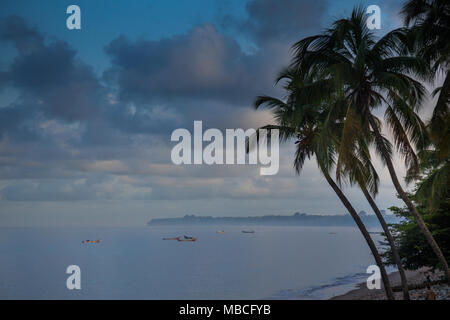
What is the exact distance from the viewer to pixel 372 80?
10.4 meters

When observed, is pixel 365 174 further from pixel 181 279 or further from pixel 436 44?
pixel 181 279

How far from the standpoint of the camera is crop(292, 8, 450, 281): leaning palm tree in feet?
32.8

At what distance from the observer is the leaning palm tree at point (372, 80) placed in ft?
32.8

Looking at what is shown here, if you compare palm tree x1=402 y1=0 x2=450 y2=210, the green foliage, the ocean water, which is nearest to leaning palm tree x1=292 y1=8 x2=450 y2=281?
palm tree x1=402 y1=0 x2=450 y2=210

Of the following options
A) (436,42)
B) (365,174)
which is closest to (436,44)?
(436,42)

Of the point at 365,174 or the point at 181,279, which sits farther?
the point at 181,279

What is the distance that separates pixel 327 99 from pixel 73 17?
7.01m

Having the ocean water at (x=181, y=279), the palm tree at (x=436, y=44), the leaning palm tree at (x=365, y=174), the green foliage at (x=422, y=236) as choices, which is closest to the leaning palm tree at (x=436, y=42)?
the palm tree at (x=436, y=44)

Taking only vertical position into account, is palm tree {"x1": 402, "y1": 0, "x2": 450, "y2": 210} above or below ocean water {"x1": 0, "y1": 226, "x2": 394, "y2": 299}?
above

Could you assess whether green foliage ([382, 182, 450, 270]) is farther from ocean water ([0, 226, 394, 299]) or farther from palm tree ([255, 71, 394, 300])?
ocean water ([0, 226, 394, 299])

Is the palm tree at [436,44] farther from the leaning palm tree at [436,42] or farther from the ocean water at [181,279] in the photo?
the ocean water at [181,279]

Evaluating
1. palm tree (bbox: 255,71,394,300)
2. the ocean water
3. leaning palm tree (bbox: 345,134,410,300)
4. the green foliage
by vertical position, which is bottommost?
the ocean water
